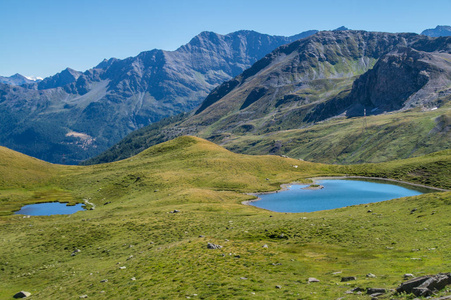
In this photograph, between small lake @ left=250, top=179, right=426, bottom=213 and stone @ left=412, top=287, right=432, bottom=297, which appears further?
small lake @ left=250, top=179, right=426, bottom=213

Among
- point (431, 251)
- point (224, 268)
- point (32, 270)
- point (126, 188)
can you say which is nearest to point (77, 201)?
point (126, 188)

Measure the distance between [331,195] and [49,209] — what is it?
8041cm

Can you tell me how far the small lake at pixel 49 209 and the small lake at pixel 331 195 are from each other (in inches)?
2002

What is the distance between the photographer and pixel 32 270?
46625mm

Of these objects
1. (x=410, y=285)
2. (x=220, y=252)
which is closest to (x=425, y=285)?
(x=410, y=285)

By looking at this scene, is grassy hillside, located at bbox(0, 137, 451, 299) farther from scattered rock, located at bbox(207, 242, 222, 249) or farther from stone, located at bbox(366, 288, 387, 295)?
stone, located at bbox(366, 288, 387, 295)

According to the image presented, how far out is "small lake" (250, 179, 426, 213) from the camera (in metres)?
89.8

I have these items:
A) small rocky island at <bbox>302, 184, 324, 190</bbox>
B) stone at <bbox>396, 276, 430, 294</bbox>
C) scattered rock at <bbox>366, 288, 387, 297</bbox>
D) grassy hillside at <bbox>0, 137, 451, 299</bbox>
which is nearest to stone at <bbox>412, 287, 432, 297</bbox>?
stone at <bbox>396, 276, 430, 294</bbox>

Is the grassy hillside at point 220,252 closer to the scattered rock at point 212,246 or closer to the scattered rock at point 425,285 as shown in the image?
the scattered rock at point 212,246

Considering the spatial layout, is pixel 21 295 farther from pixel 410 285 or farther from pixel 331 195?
pixel 331 195

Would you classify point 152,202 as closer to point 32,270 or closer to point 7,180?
point 32,270

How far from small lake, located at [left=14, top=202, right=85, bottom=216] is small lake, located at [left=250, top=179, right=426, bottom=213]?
5085 cm

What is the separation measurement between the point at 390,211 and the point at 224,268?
34.8 meters

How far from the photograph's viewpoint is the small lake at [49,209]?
316ft
